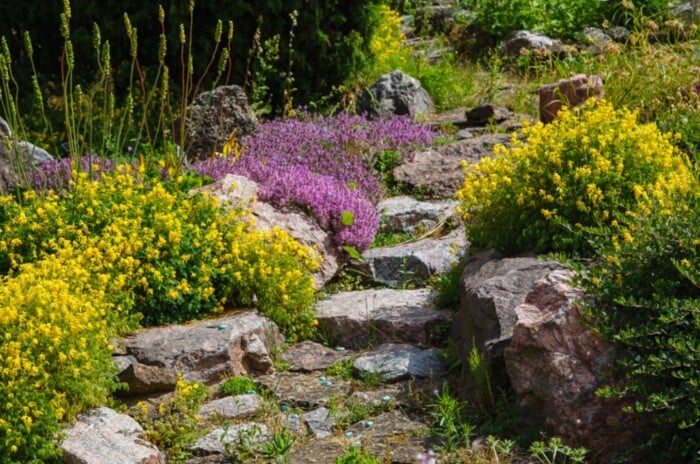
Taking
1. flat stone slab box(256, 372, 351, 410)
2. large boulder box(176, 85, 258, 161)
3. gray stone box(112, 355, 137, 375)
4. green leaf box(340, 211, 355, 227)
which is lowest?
flat stone slab box(256, 372, 351, 410)

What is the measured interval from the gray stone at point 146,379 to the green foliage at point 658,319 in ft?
6.67

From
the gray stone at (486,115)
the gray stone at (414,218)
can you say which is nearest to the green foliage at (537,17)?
the gray stone at (486,115)

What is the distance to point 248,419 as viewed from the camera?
4625mm

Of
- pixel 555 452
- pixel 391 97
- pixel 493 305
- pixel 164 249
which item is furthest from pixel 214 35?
pixel 555 452

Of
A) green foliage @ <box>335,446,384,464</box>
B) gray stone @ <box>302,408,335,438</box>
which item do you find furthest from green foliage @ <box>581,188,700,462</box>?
gray stone @ <box>302,408,335,438</box>

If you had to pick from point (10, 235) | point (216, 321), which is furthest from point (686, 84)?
point (10, 235)

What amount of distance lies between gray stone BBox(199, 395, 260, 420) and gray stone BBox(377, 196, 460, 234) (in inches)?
103

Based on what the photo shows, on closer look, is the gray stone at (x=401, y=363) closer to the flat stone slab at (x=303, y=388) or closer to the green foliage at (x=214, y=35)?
the flat stone slab at (x=303, y=388)

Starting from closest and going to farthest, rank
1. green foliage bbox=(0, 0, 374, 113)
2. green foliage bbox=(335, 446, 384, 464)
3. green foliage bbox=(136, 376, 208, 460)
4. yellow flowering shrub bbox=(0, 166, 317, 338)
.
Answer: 1. green foliage bbox=(335, 446, 384, 464)
2. green foliage bbox=(136, 376, 208, 460)
3. yellow flowering shrub bbox=(0, 166, 317, 338)
4. green foliage bbox=(0, 0, 374, 113)

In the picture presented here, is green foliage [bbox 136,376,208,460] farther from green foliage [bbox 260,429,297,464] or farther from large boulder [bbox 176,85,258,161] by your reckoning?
large boulder [bbox 176,85,258,161]

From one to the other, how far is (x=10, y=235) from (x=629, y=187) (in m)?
3.33

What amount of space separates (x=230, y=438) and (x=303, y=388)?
0.67 metres

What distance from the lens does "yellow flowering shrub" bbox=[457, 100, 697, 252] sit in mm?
5027

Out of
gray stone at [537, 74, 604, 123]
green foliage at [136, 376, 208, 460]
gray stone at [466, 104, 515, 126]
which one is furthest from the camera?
gray stone at [466, 104, 515, 126]
